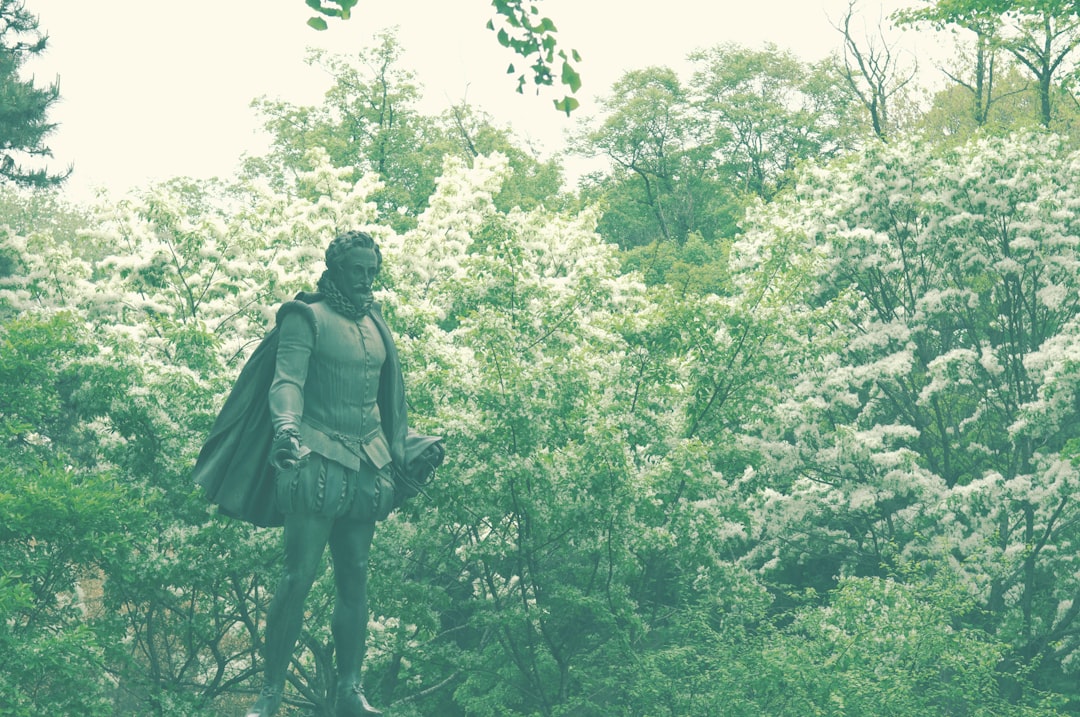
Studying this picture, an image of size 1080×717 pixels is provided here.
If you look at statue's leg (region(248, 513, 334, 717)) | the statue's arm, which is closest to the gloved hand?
the statue's arm

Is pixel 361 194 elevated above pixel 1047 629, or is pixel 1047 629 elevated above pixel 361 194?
pixel 361 194

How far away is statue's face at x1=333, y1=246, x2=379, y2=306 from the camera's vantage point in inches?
313

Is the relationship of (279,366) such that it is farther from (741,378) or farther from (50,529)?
(741,378)

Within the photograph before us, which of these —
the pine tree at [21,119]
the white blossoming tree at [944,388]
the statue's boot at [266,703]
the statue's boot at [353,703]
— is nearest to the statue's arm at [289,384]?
the statue's boot at [266,703]

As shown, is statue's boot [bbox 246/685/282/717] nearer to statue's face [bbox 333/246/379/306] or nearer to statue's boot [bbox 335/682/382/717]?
statue's boot [bbox 335/682/382/717]

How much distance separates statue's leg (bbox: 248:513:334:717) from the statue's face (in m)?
1.36

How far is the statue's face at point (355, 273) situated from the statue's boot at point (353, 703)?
2226 millimetres

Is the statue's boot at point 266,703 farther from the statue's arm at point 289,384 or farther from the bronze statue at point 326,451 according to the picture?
the statue's arm at point 289,384

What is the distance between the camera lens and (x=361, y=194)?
19.9m

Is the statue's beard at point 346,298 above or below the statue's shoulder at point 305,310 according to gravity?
above

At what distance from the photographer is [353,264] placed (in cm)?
797

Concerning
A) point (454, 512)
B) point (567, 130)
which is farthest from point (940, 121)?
point (454, 512)

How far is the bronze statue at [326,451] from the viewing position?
7.43m

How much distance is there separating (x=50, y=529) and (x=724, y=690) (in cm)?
651
